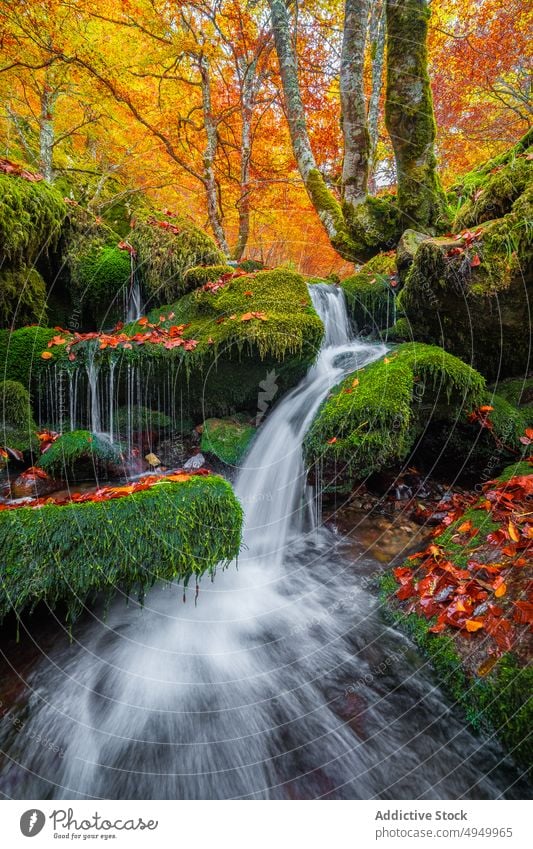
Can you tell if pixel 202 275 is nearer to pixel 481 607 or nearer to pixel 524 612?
pixel 481 607

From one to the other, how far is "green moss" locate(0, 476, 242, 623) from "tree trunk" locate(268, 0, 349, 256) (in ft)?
24.4

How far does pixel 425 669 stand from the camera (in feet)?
8.18

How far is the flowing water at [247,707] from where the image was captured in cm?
201

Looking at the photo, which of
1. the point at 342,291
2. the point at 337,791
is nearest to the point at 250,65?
the point at 342,291

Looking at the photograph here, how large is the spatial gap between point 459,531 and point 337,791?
2.06 m

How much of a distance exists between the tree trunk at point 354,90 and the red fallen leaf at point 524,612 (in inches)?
319

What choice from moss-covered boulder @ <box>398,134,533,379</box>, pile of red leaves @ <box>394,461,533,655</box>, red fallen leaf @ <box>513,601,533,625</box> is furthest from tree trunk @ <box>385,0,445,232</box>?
red fallen leaf @ <box>513,601,533,625</box>

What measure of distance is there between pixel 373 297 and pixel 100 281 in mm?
4916

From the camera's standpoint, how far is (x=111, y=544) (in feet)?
8.25

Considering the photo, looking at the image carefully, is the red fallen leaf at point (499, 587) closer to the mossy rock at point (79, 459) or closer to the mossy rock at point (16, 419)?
the mossy rock at point (79, 459)

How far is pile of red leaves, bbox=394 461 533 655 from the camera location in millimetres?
2248

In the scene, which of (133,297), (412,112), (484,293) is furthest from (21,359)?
(412,112)

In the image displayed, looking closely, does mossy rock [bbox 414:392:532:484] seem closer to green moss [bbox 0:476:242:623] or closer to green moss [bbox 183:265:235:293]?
green moss [bbox 0:476:242:623]
